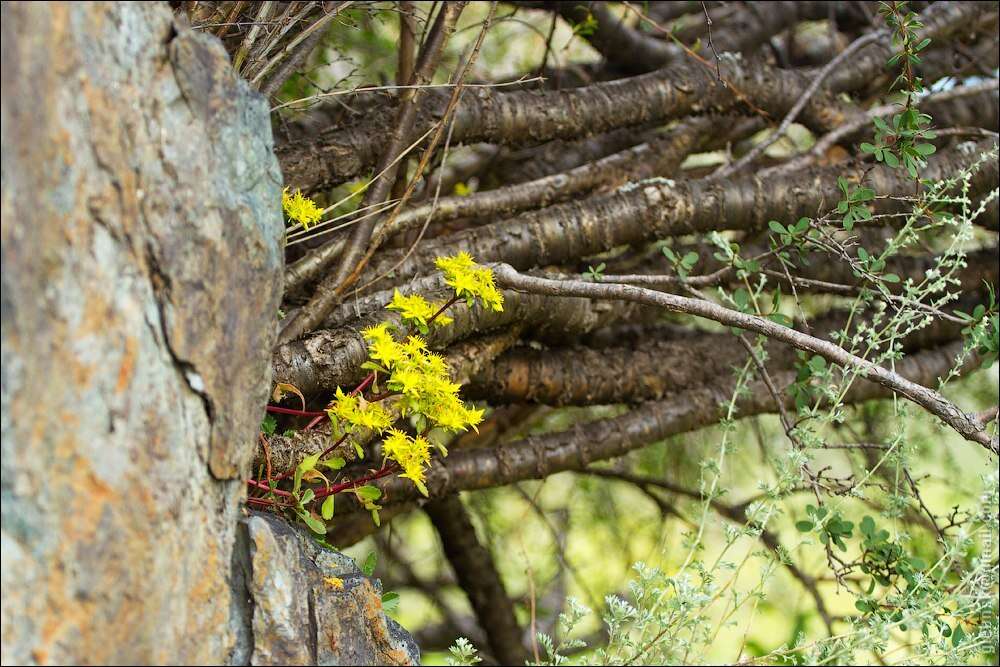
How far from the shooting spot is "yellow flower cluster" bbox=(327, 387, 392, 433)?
1360 millimetres

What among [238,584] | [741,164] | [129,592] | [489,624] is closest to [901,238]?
[741,164]

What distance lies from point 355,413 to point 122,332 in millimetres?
440

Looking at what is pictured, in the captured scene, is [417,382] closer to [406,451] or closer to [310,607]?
[406,451]

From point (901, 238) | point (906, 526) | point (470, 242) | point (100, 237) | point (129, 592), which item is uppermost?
point (470, 242)

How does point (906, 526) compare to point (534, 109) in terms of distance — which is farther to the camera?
point (906, 526)

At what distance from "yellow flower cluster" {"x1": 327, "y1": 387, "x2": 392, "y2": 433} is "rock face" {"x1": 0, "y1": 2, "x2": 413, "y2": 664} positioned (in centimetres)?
24

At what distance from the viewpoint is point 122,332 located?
99cm

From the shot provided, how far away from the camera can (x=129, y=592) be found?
990 millimetres

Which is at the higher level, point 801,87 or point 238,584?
point 801,87

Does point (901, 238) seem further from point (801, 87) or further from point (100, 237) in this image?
point (100, 237)

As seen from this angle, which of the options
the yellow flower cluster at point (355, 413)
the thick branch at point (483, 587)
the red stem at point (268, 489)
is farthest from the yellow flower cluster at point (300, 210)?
the thick branch at point (483, 587)

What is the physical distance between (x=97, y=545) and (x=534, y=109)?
173 cm

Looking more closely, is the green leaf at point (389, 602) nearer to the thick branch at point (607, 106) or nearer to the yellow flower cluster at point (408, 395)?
the yellow flower cluster at point (408, 395)

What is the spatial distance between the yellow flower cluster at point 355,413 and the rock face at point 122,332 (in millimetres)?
242
